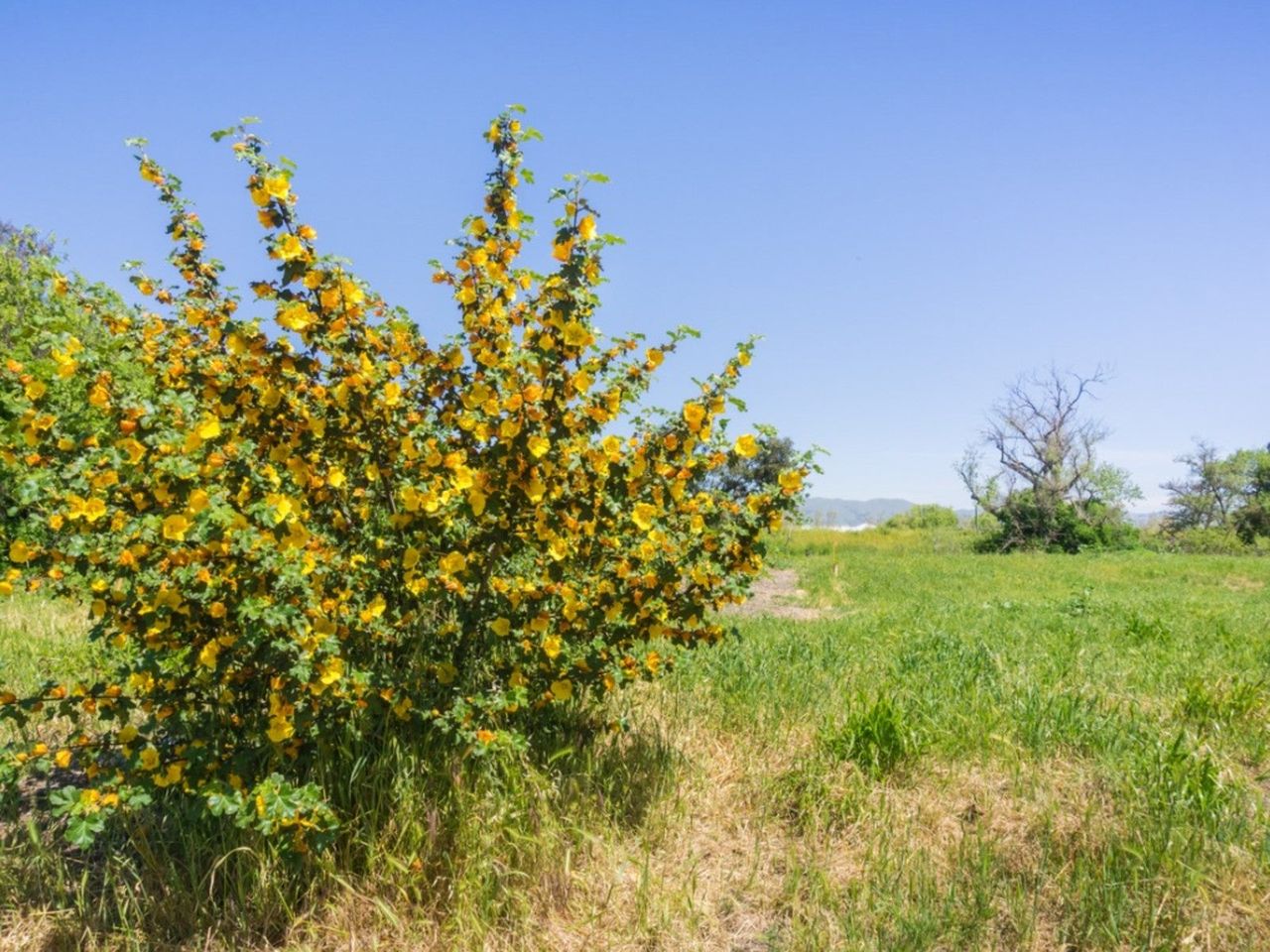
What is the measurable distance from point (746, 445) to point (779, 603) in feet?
30.7

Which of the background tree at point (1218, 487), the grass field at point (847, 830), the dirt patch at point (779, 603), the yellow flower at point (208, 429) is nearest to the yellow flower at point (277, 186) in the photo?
the yellow flower at point (208, 429)

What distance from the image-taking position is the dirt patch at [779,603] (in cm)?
1027

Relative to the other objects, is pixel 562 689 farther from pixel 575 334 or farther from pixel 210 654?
pixel 575 334

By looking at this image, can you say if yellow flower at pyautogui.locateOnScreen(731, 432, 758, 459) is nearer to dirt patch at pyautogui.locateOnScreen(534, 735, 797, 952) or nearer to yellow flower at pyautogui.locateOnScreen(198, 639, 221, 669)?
dirt patch at pyautogui.locateOnScreen(534, 735, 797, 952)

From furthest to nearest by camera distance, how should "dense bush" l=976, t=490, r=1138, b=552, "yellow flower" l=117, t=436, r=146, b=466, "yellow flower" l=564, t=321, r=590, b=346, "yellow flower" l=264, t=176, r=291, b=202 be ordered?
1. "dense bush" l=976, t=490, r=1138, b=552
2. "yellow flower" l=564, t=321, r=590, b=346
3. "yellow flower" l=264, t=176, r=291, b=202
4. "yellow flower" l=117, t=436, r=146, b=466

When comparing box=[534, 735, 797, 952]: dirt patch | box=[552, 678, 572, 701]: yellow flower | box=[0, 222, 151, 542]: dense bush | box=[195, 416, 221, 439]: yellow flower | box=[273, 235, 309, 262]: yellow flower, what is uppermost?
box=[273, 235, 309, 262]: yellow flower

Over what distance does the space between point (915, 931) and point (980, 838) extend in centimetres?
53

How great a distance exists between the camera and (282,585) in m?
2.39

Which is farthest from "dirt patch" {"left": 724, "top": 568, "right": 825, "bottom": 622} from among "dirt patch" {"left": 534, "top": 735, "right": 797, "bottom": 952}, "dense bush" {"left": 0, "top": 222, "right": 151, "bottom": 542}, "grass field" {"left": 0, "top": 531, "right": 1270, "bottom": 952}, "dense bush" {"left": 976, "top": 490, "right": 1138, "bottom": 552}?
"dense bush" {"left": 976, "top": 490, "right": 1138, "bottom": 552}

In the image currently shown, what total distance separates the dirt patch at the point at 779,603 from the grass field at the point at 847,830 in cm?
423

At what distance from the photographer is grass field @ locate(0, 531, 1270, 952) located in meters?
2.53

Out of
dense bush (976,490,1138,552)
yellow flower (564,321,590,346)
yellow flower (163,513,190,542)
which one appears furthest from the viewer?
dense bush (976,490,1138,552)

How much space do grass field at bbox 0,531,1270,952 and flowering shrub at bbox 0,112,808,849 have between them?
43 cm

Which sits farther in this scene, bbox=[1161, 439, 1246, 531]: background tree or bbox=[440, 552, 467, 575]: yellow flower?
bbox=[1161, 439, 1246, 531]: background tree
